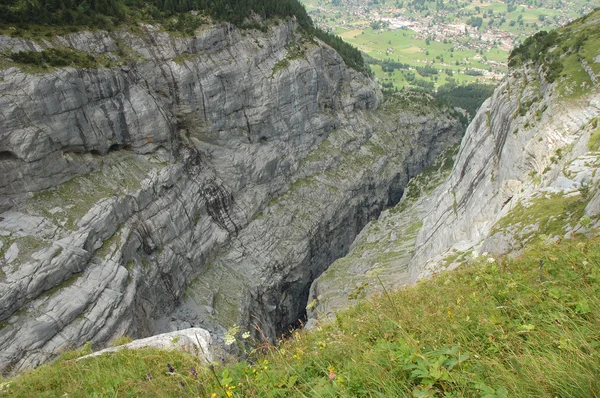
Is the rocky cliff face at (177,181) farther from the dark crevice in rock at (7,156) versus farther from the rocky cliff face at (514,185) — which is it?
the rocky cliff face at (514,185)

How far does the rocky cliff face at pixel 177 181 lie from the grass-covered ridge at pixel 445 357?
25.1m

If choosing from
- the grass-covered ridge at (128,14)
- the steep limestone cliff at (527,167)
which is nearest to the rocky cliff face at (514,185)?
the steep limestone cliff at (527,167)

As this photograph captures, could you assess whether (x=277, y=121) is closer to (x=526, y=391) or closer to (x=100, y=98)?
(x=100, y=98)

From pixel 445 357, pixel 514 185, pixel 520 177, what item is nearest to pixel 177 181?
pixel 514 185

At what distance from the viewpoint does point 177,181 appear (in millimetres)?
45438

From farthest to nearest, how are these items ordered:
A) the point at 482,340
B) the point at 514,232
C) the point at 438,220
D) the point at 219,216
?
1. the point at 219,216
2. the point at 438,220
3. the point at 514,232
4. the point at 482,340

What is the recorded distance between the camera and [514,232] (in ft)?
69.1

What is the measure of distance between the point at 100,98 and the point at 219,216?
810 inches

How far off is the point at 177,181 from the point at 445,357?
4511cm

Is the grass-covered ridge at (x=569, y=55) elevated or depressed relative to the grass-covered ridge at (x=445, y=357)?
elevated

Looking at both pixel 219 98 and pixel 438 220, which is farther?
pixel 219 98

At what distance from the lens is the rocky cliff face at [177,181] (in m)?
30.8

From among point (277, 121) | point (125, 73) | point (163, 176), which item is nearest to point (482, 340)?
point (163, 176)

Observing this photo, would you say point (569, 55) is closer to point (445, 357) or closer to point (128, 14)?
point (445, 357)
